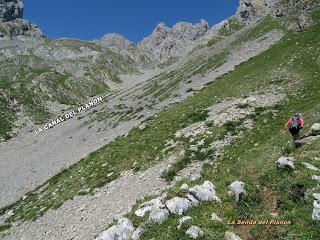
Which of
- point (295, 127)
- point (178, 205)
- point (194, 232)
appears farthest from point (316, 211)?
point (295, 127)

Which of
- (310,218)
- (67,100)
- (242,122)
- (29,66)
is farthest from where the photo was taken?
(29,66)

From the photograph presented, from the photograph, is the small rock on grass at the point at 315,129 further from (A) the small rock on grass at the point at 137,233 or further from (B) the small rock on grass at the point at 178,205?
(A) the small rock on grass at the point at 137,233

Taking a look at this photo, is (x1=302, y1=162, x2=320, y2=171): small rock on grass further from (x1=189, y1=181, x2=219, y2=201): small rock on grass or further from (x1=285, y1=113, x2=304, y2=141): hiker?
(x1=285, y1=113, x2=304, y2=141): hiker

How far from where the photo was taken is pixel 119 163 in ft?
115

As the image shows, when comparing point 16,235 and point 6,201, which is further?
point 6,201

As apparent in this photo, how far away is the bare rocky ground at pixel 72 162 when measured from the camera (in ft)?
84.7

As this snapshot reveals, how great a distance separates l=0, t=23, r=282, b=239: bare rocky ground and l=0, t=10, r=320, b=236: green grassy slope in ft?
7.73

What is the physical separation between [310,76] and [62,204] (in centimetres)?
2859

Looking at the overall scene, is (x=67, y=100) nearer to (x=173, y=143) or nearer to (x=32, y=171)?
(x=32, y=171)

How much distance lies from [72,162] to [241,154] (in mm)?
27299

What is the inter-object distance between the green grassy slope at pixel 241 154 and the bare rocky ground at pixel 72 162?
7.73 feet

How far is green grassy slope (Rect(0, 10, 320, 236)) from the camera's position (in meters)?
17.0

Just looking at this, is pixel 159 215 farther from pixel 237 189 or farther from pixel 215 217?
pixel 237 189

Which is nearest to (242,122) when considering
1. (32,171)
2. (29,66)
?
(32,171)
